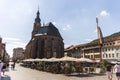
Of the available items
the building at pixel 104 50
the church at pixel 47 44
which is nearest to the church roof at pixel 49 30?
the church at pixel 47 44

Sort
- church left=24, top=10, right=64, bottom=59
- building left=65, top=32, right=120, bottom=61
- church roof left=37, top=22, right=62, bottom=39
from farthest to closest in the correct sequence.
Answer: church roof left=37, top=22, right=62, bottom=39
church left=24, top=10, right=64, bottom=59
building left=65, top=32, right=120, bottom=61

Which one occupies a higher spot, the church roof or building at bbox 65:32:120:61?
the church roof

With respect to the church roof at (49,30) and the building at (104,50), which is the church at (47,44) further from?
the building at (104,50)

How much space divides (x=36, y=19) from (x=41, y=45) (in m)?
21.2

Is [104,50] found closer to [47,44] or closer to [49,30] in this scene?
[47,44]

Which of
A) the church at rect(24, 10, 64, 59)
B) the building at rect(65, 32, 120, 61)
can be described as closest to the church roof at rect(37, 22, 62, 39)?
the church at rect(24, 10, 64, 59)

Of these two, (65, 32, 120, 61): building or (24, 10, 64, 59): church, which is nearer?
(65, 32, 120, 61): building

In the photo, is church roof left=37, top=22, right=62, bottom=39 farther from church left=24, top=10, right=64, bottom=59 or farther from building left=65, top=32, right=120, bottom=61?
building left=65, top=32, right=120, bottom=61

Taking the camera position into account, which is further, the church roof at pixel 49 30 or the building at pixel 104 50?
the church roof at pixel 49 30

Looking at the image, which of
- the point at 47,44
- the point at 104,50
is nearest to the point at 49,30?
the point at 47,44

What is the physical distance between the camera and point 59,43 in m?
84.0

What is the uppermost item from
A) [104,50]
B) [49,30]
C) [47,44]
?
[49,30]

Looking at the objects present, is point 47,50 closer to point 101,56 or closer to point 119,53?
point 101,56

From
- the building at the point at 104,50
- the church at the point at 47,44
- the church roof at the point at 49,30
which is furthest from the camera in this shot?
the church roof at the point at 49,30
